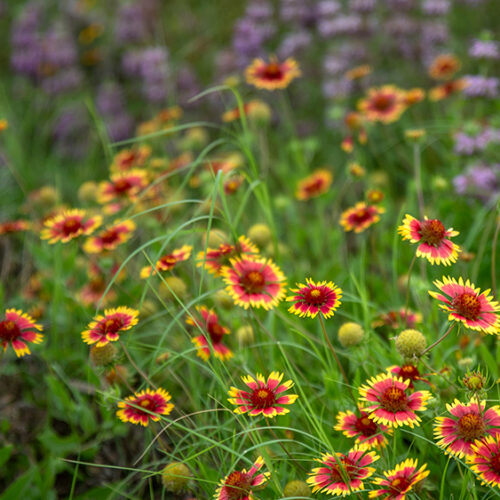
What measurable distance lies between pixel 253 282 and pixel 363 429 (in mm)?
326

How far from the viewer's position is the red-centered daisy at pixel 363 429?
974 mm

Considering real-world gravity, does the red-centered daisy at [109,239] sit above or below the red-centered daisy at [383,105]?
above

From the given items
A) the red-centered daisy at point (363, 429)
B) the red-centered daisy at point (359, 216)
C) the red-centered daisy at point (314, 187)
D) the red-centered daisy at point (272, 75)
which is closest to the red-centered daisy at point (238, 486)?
the red-centered daisy at point (363, 429)

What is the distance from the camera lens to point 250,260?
1196 mm

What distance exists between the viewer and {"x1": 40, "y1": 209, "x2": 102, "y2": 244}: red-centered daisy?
53.4 inches

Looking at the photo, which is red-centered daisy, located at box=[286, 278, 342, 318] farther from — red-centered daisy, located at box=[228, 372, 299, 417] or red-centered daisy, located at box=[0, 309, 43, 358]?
red-centered daisy, located at box=[0, 309, 43, 358]

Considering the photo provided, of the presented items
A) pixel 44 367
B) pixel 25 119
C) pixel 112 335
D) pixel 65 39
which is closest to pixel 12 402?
pixel 44 367

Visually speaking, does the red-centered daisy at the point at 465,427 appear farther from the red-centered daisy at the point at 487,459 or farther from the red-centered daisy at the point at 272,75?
the red-centered daisy at the point at 272,75

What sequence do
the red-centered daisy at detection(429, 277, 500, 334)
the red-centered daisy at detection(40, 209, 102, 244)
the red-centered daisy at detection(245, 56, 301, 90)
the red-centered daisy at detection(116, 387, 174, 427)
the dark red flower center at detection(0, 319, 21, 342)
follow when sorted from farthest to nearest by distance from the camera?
the red-centered daisy at detection(245, 56, 301, 90), the red-centered daisy at detection(40, 209, 102, 244), the dark red flower center at detection(0, 319, 21, 342), the red-centered daisy at detection(116, 387, 174, 427), the red-centered daisy at detection(429, 277, 500, 334)

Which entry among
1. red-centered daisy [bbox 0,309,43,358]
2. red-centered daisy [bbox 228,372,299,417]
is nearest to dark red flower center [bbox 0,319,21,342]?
red-centered daisy [bbox 0,309,43,358]

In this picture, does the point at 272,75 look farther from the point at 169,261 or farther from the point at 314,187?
the point at 169,261

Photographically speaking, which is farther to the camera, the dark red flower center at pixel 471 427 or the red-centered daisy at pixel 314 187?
the red-centered daisy at pixel 314 187

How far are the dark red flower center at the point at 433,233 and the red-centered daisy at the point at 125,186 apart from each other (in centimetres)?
87

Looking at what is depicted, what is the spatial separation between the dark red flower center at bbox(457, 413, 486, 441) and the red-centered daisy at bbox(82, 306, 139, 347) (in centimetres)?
57
